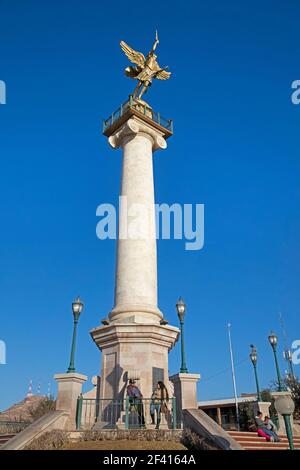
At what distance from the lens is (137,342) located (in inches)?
693

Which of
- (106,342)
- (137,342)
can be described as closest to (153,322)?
(137,342)

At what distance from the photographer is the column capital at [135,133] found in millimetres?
24000

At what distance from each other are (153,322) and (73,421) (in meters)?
5.70

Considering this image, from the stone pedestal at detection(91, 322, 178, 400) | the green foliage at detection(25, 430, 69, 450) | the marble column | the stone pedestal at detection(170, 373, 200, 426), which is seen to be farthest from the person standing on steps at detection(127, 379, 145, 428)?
the marble column

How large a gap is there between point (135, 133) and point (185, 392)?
15467 millimetres

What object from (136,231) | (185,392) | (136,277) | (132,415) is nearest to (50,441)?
(132,415)

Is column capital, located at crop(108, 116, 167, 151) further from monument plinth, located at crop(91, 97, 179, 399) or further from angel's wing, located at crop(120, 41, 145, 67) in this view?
angel's wing, located at crop(120, 41, 145, 67)

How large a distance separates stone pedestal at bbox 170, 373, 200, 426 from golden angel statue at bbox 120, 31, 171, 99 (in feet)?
62.3

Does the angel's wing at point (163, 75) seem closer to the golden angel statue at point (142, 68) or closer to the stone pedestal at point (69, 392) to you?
the golden angel statue at point (142, 68)
